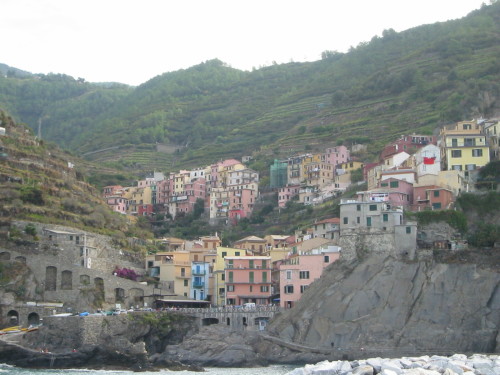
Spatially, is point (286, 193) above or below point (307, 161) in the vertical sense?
below

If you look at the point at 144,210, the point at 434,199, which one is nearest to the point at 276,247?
the point at 434,199

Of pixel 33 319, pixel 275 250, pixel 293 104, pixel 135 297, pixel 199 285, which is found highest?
pixel 293 104

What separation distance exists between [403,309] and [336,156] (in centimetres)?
4562

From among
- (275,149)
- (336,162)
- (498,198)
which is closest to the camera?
(498,198)

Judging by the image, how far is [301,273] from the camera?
71.7 meters

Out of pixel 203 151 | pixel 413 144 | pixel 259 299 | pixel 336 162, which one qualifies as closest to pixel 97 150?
pixel 203 151

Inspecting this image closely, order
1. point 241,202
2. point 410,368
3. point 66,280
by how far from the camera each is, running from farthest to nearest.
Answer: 1. point 241,202
2. point 66,280
3. point 410,368

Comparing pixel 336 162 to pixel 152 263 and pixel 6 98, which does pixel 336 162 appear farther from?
pixel 6 98

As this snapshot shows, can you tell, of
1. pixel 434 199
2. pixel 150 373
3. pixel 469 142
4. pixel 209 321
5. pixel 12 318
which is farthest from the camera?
pixel 469 142

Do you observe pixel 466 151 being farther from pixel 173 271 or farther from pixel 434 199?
pixel 173 271

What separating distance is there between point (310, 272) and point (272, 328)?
6.95 meters

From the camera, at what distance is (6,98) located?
190m

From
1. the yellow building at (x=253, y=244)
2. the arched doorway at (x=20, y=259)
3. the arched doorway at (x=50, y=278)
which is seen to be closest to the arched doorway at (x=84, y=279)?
the arched doorway at (x=50, y=278)

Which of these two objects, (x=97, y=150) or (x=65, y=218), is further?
(x=97, y=150)
